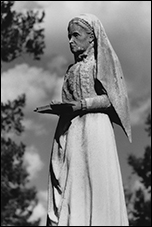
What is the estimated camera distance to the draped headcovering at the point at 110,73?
7.52 m

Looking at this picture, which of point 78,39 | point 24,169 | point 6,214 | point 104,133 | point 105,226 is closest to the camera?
point 105,226

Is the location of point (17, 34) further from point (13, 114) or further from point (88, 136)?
point (88, 136)

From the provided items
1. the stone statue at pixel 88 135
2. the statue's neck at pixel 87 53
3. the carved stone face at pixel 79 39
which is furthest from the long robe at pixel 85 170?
the carved stone face at pixel 79 39

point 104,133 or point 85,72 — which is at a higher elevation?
point 85,72

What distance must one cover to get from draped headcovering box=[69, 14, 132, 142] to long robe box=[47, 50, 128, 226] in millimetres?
180

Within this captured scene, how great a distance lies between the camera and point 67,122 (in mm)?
7613

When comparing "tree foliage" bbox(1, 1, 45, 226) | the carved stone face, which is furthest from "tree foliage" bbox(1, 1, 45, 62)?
the carved stone face

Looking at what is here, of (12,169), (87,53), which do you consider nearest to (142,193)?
(12,169)

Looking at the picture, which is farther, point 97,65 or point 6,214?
point 6,214

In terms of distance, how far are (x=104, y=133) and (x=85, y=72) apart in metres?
0.97

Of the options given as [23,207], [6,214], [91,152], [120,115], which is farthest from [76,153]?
[23,207]

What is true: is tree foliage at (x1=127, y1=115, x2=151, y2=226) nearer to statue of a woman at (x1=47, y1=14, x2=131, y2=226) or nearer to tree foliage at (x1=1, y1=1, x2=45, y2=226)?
tree foliage at (x1=1, y1=1, x2=45, y2=226)

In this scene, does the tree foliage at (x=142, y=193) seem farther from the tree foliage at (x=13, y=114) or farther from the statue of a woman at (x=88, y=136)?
the statue of a woman at (x=88, y=136)

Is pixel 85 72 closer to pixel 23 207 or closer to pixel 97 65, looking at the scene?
pixel 97 65
